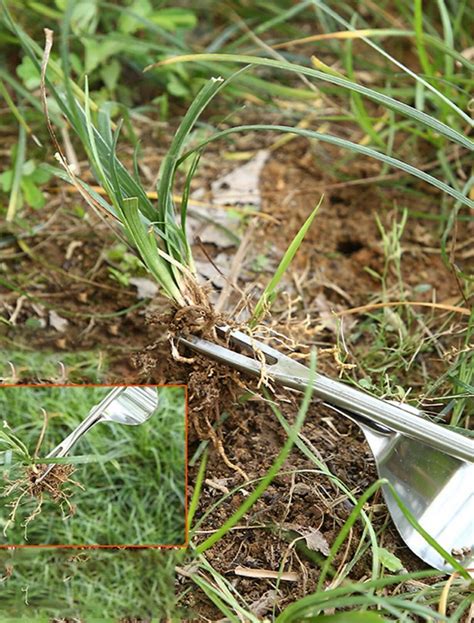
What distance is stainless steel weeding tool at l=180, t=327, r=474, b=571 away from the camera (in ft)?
3.78

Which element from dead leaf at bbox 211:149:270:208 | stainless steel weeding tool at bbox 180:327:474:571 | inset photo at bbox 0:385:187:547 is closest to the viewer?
stainless steel weeding tool at bbox 180:327:474:571

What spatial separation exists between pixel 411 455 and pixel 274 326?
0.93 ft

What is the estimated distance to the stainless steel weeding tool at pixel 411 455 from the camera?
45.4 inches

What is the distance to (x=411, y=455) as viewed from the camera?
1182mm

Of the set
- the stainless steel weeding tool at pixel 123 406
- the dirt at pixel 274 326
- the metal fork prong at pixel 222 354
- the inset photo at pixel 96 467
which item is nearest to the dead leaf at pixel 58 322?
the dirt at pixel 274 326

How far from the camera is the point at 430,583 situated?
1.16m

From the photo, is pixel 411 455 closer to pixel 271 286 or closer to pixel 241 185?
pixel 271 286

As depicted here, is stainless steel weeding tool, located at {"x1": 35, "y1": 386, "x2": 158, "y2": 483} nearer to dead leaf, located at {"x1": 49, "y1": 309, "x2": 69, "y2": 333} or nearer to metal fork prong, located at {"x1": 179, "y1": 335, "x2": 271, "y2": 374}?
metal fork prong, located at {"x1": 179, "y1": 335, "x2": 271, "y2": 374}

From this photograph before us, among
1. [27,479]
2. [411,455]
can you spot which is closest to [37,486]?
[27,479]

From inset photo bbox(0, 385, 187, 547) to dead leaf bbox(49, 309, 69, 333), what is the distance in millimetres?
123

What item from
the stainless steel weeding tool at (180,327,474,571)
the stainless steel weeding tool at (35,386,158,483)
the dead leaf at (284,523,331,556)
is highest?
the stainless steel weeding tool at (180,327,474,571)

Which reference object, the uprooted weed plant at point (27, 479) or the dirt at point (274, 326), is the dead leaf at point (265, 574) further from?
the uprooted weed plant at point (27, 479)

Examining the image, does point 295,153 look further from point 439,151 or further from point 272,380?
point 272,380

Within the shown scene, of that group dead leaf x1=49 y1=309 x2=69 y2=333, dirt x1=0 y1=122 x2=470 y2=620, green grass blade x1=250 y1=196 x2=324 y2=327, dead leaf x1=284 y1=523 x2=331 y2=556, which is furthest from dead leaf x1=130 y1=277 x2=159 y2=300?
dead leaf x1=284 y1=523 x2=331 y2=556
